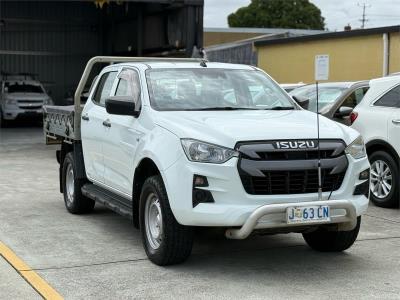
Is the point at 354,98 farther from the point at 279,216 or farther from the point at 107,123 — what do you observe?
the point at 279,216

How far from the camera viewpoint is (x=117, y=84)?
7348mm

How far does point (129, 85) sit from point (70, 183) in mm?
2159

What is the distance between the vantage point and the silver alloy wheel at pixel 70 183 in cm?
841

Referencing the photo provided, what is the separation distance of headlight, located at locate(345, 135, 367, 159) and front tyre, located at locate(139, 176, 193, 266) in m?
1.52

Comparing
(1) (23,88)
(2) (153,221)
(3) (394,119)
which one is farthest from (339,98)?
(1) (23,88)

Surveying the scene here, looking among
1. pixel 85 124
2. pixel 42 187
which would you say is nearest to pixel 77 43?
pixel 42 187

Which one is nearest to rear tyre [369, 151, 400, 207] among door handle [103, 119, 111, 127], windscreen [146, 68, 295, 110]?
windscreen [146, 68, 295, 110]

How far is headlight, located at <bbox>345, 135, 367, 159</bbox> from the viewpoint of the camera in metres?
5.71

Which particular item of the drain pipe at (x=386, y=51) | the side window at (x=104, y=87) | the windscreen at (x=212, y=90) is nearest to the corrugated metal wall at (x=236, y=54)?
the drain pipe at (x=386, y=51)

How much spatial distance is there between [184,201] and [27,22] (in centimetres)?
2783

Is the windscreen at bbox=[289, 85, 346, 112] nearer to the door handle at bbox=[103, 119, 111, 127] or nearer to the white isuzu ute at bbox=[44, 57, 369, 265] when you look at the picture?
the white isuzu ute at bbox=[44, 57, 369, 265]

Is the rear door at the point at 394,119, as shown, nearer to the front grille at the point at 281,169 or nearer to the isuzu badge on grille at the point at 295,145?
the front grille at the point at 281,169

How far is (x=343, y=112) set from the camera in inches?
372

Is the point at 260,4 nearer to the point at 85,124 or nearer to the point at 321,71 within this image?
the point at 321,71
